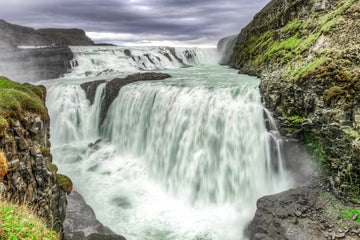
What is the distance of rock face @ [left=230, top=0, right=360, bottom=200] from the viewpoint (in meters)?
7.32

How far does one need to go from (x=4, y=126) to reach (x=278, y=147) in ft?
28.7

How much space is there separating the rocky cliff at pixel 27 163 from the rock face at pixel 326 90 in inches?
320

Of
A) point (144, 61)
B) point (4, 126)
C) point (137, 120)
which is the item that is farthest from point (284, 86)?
point (144, 61)

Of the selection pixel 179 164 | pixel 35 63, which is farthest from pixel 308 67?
pixel 35 63

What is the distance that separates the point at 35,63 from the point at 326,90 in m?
30.5

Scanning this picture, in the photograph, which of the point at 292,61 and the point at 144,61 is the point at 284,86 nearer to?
the point at 292,61

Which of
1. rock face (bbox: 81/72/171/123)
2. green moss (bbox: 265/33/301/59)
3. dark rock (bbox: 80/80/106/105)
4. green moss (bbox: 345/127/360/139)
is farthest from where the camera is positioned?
dark rock (bbox: 80/80/106/105)

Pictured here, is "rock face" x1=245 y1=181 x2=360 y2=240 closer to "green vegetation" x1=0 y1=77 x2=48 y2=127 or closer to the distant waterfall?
"green vegetation" x1=0 y1=77 x2=48 y2=127

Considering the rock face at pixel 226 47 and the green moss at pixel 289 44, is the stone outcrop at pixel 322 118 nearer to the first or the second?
Result: the green moss at pixel 289 44

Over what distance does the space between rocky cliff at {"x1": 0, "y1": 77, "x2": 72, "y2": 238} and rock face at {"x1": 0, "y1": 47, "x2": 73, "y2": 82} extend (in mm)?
22509

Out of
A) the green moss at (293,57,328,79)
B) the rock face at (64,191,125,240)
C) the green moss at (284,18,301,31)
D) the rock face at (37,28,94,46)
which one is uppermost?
the rock face at (37,28,94,46)

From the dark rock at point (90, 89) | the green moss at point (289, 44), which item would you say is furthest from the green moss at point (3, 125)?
the dark rock at point (90, 89)

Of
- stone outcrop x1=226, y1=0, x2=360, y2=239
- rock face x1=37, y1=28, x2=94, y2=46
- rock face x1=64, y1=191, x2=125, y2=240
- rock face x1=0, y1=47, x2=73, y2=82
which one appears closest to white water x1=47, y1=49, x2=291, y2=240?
rock face x1=64, y1=191, x2=125, y2=240

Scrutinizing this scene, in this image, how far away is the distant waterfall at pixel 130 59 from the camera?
29.8m
